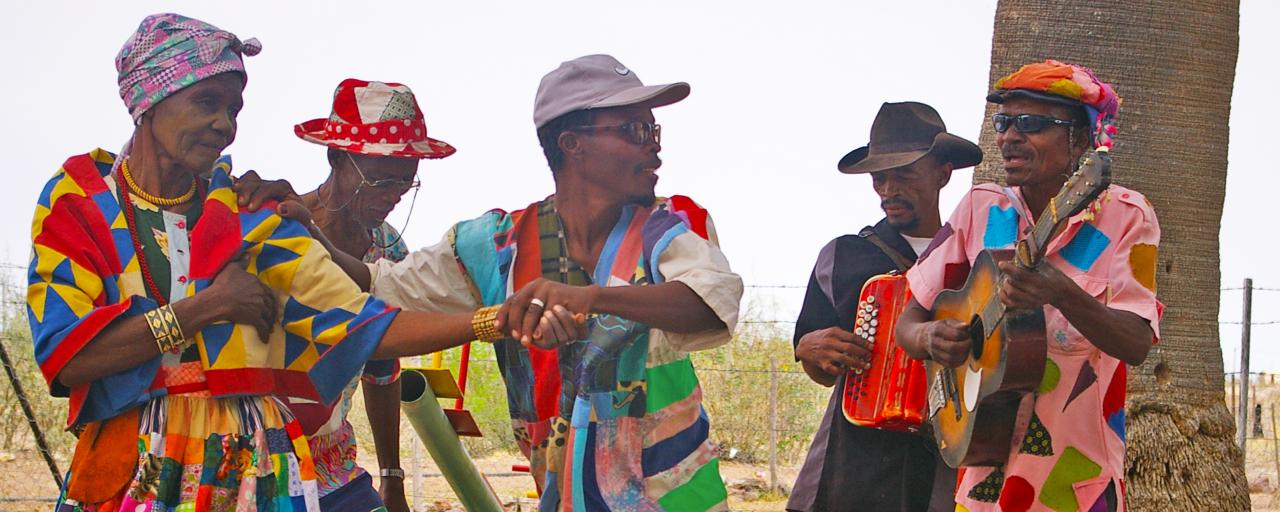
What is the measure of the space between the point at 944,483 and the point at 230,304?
255cm

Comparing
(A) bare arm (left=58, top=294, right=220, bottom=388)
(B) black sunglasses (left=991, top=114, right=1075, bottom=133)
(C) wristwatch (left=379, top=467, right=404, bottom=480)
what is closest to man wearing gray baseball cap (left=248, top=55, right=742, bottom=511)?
(A) bare arm (left=58, top=294, right=220, bottom=388)

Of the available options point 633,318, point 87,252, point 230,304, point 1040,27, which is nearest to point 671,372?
point 633,318

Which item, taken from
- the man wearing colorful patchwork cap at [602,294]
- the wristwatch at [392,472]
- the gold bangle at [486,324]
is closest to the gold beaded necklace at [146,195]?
the man wearing colorful patchwork cap at [602,294]

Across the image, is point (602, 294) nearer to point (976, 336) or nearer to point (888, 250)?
point (976, 336)

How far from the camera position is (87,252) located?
13.2 feet

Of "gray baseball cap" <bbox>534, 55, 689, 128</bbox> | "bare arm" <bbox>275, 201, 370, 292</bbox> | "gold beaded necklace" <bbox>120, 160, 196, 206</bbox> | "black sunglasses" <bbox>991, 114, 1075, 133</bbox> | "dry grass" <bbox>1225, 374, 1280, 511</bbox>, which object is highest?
"gray baseball cap" <bbox>534, 55, 689, 128</bbox>

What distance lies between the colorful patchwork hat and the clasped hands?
1874 mm

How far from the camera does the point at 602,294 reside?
407 cm

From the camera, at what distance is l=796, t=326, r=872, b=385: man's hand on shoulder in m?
5.47

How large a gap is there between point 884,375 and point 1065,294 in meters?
1.24

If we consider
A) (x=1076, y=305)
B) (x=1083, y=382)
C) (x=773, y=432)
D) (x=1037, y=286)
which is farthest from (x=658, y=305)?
(x=773, y=432)

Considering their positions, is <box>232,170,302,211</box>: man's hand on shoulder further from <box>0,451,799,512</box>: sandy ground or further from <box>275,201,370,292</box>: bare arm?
<box>0,451,799,512</box>: sandy ground

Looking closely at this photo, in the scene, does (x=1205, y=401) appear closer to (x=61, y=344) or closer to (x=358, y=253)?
(x=358, y=253)

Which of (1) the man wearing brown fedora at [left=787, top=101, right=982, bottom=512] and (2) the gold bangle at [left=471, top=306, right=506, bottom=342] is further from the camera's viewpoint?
(1) the man wearing brown fedora at [left=787, top=101, right=982, bottom=512]
